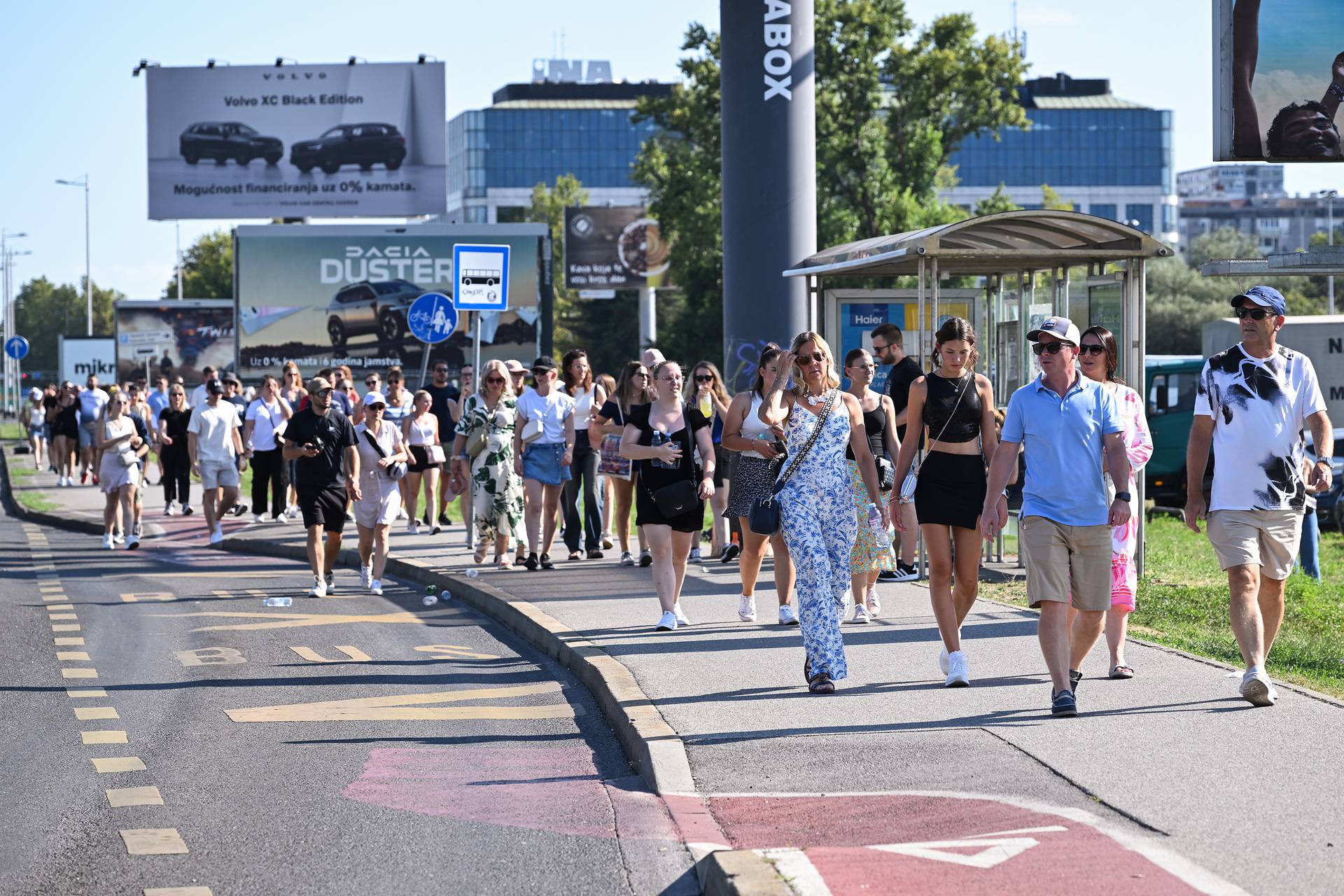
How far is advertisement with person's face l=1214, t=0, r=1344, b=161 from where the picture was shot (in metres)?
14.0

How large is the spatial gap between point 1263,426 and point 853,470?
3462 mm

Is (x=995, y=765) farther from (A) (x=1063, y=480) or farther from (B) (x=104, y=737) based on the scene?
(B) (x=104, y=737)

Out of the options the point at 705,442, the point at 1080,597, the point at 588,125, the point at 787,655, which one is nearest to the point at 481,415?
the point at 705,442

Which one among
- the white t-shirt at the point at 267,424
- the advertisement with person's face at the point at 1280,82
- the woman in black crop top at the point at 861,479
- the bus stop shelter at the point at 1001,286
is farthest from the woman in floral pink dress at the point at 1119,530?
the white t-shirt at the point at 267,424

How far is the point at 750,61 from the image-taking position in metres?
17.8

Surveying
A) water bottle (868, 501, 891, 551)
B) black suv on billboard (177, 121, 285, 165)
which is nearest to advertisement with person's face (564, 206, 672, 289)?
black suv on billboard (177, 121, 285, 165)

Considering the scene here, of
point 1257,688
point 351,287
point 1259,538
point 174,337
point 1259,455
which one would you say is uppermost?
point 351,287

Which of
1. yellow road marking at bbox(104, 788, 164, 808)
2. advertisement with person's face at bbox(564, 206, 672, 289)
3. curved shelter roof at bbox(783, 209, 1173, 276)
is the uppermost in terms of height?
advertisement with person's face at bbox(564, 206, 672, 289)

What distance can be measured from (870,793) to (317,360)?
28.4 meters

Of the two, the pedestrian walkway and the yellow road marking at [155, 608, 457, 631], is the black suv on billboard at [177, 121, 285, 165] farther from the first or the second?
the pedestrian walkway

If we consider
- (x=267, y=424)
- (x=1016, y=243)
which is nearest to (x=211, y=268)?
(x=267, y=424)

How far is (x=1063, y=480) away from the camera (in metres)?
7.95

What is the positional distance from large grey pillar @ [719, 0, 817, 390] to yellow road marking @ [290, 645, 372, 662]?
7186 millimetres

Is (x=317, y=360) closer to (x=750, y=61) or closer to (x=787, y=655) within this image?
(x=750, y=61)
